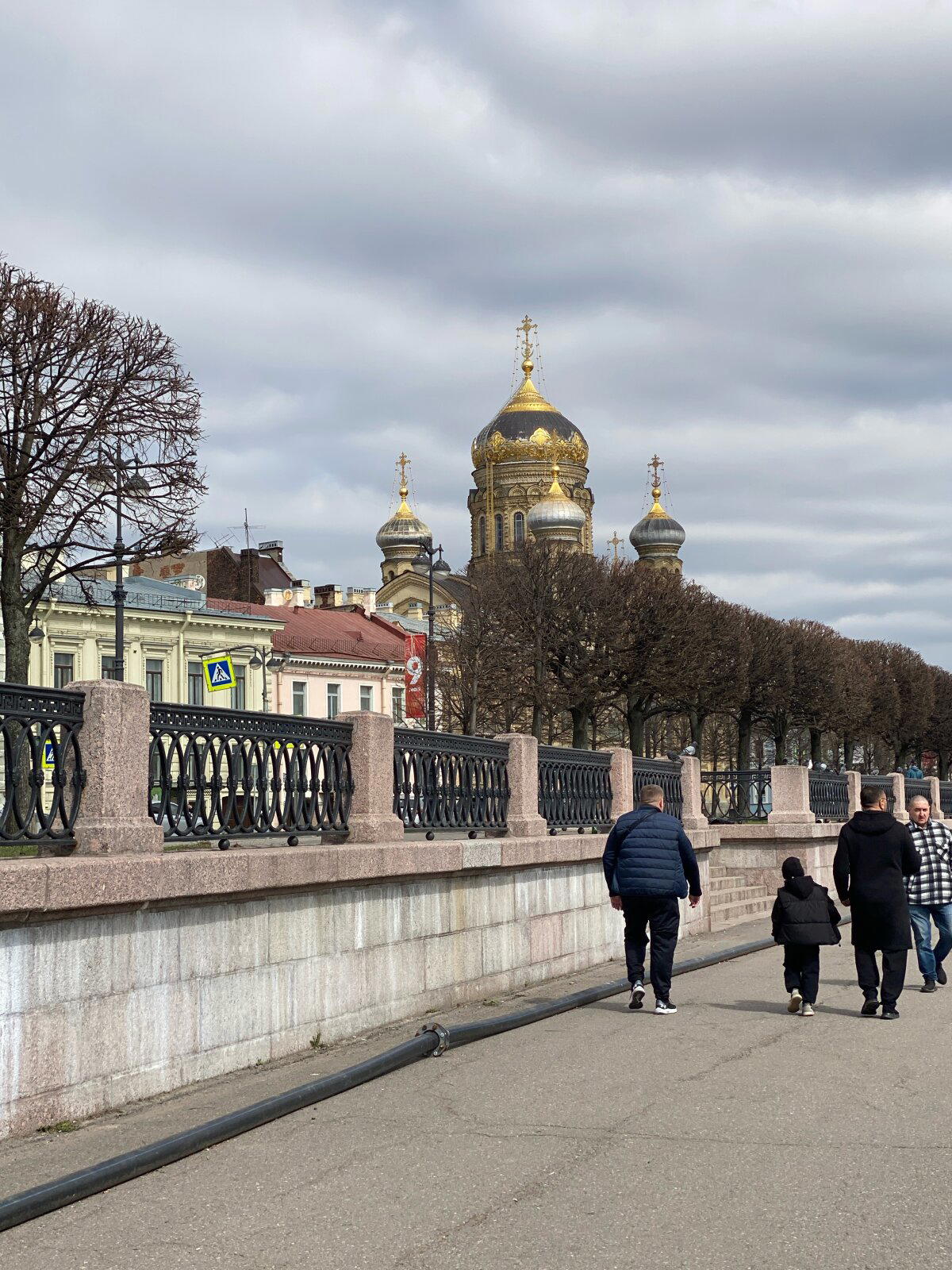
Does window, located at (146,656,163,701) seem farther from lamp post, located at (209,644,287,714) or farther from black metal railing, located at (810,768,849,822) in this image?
black metal railing, located at (810,768,849,822)

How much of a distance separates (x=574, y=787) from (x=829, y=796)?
16.0m

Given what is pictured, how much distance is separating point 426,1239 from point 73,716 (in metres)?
3.83

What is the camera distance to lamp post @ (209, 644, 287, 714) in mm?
61781

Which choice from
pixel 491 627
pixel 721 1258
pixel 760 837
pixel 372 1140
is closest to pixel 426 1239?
pixel 721 1258

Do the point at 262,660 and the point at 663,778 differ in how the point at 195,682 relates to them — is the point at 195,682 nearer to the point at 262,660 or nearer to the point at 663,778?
the point at 262,660

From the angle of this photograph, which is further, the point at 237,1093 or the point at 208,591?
the point at 208,591

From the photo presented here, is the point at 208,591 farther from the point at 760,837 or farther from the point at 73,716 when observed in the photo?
the point at 73,716

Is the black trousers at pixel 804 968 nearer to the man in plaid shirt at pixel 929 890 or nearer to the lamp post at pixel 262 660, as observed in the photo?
the man in plaid shirt at pixel 929 890

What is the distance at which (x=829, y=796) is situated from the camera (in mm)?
32281

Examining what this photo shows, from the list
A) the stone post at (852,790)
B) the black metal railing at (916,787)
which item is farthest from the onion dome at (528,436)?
the stone post at (852,790)

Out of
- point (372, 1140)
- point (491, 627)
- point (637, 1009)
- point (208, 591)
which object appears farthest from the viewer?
point (208, 591)

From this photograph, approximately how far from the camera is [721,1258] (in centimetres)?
560

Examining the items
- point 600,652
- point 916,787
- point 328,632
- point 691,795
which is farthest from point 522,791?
point 328,632

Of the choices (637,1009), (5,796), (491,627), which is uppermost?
(491,627)
